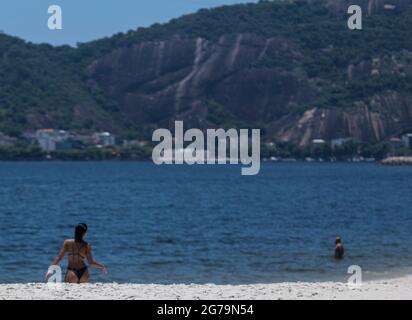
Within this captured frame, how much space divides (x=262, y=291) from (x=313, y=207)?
54.3m

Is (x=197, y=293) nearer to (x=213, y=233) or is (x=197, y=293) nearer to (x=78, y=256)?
(x=78, y=256)

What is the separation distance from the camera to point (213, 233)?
48938 millimetres

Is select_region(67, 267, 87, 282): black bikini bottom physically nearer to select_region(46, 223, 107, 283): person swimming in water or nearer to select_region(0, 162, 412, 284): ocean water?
select_region(46, 223, 107, 283): person swimming in water

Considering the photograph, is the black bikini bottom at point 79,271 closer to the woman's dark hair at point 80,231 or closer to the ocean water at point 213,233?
the woman's dark hair at point 80,231

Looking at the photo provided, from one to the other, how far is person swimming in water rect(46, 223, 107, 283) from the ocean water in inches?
294

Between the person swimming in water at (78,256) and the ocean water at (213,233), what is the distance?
7461 mm

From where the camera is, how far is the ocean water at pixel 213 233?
3127 centimetres

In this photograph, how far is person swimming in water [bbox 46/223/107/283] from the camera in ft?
63.9

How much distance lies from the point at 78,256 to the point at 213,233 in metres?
29.2

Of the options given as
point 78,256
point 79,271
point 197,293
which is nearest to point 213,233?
point 79,271

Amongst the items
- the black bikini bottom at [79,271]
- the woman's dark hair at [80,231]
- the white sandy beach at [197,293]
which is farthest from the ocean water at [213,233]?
the woman's dark hair at [80,231]

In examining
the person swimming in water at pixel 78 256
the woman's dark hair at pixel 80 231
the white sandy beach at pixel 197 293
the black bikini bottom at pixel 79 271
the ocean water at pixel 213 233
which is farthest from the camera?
the ocean water at pixel 213 233
